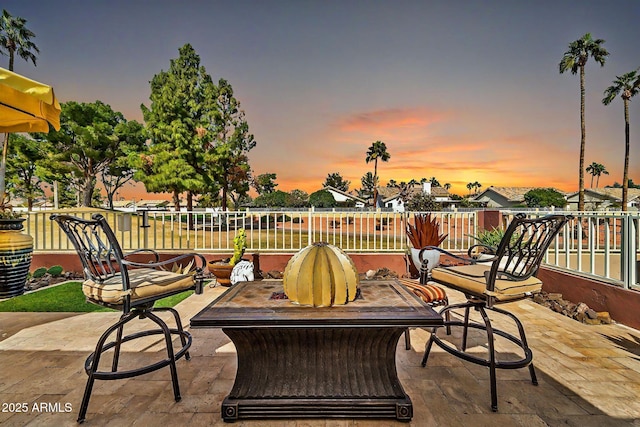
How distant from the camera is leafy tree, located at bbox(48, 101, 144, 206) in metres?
18.4

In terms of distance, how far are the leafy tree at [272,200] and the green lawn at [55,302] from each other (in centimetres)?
3198

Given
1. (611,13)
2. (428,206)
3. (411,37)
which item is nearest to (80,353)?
(411,37)

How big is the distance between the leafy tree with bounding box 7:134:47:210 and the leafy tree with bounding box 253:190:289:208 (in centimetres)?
1935

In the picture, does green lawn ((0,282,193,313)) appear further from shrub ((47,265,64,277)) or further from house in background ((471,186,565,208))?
house in background ((471,186,565,208))

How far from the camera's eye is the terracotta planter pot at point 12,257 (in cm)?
389

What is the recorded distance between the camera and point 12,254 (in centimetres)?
392

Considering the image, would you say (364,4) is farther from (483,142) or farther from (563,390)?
(483,142)

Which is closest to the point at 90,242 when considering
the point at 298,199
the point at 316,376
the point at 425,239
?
the point at 316,376

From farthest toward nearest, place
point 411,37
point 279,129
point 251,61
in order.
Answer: point 279,129 < point 251,61 < point 411,37

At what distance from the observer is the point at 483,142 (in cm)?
1490

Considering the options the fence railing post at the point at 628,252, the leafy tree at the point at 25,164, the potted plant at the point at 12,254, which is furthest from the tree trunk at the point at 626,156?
the leafy tree at the point at 25,164

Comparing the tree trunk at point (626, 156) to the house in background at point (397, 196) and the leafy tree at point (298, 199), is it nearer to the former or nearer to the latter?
the house in background at point (397, 196)

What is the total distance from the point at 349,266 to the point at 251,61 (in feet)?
30.2

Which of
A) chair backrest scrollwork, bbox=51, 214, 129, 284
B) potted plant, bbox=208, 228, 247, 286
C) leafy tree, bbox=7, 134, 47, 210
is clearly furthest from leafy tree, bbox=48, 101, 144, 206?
chair backrest scrollwork, bbox=51, 214, 129, 284
